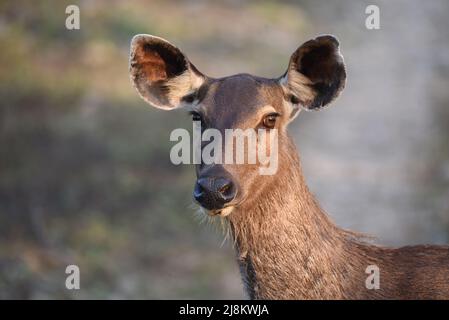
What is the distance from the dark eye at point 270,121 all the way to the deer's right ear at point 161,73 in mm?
688

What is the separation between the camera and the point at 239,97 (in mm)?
6543

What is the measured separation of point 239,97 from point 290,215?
93 cm

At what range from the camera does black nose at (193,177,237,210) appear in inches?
237

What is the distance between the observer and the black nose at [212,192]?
6.03 metres

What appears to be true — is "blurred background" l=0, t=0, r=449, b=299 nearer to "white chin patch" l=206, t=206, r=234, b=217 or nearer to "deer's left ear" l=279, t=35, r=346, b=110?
"white chin patch" l=206, t=206, r=234, b=217

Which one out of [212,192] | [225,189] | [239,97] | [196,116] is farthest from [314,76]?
[212,192]

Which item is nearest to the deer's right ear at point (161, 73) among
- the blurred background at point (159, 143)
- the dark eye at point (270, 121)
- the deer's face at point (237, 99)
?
the deer's face at point (237, 99)

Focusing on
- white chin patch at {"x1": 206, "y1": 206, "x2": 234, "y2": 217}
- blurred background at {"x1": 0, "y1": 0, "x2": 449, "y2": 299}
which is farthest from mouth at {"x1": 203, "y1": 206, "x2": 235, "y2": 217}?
blurred background at {"x1": 0, "y1": 0, "x2": 449, "y2": 299}

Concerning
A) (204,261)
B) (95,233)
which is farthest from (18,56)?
(204,261)

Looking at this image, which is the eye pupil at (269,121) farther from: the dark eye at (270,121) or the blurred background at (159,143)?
the blurred background at (159,143)

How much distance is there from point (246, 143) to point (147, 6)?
12.9 metres

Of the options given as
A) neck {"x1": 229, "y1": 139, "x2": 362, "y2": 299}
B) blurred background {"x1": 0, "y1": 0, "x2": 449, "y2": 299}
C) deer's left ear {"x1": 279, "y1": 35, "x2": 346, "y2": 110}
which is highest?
blurred background {"x1": 0, "y1": 0, "x2": 449, "y2": 299}

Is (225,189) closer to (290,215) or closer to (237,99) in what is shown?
(290,215)
